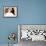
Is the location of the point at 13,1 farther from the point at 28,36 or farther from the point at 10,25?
the point at 28,36

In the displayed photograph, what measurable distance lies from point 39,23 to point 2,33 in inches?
39.7

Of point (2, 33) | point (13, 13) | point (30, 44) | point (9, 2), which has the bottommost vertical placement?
point (30, 44)

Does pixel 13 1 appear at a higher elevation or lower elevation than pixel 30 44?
higher

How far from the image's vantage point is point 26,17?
370 cm

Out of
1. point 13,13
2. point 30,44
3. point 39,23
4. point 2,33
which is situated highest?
point 13,13

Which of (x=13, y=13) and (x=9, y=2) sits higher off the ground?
(x=9, y=2)

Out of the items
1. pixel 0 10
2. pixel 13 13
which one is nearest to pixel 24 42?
pixel 13 13

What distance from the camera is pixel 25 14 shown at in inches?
145

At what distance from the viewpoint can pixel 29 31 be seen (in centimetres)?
359

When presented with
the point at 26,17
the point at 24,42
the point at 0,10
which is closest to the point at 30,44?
the point at 24,42

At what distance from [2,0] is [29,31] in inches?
42.8

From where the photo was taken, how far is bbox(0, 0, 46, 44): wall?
367 centimetres

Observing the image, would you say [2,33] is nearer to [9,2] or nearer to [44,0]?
[9,2]

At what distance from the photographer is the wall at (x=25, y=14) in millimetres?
3674
